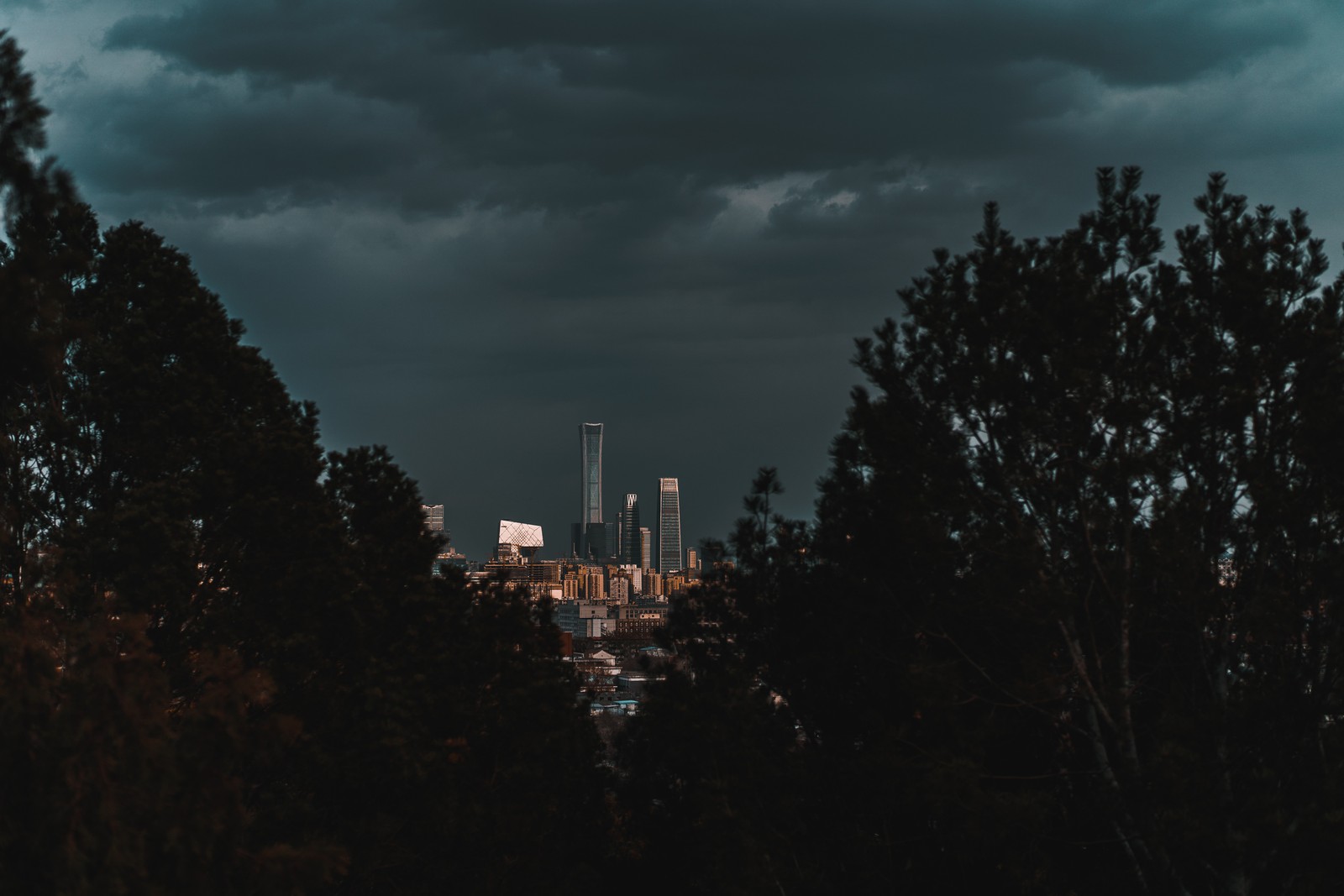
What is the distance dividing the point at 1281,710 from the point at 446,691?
35.7 feet

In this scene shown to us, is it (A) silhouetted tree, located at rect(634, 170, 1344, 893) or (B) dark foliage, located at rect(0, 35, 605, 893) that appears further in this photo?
(B) dark foliage, located at rect(0, 35, 605, 893)

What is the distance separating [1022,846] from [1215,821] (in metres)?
1.84

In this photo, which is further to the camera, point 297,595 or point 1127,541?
point 297,595

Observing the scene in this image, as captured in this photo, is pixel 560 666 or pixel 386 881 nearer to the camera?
pixel 386 881

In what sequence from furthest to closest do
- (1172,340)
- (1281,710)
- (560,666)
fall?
1. (560,666)
2. (1172,340)
3. (1281,710)

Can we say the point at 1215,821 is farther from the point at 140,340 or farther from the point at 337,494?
the point at 140,340

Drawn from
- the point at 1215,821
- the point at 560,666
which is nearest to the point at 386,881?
the point at 560,666

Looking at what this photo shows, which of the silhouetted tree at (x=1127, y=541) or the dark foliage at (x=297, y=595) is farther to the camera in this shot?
the dark foliage at (x=297, y=595)

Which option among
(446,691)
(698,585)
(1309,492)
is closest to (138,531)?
(446,691)

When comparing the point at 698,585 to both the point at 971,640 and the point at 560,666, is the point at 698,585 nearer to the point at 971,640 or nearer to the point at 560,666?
the point at 560,666

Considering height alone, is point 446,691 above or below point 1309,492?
below

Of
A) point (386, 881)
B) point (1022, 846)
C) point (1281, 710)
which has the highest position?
point (1281, 710)

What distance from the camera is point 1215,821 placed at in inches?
411

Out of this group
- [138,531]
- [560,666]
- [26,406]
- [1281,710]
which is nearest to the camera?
[1281,710]
